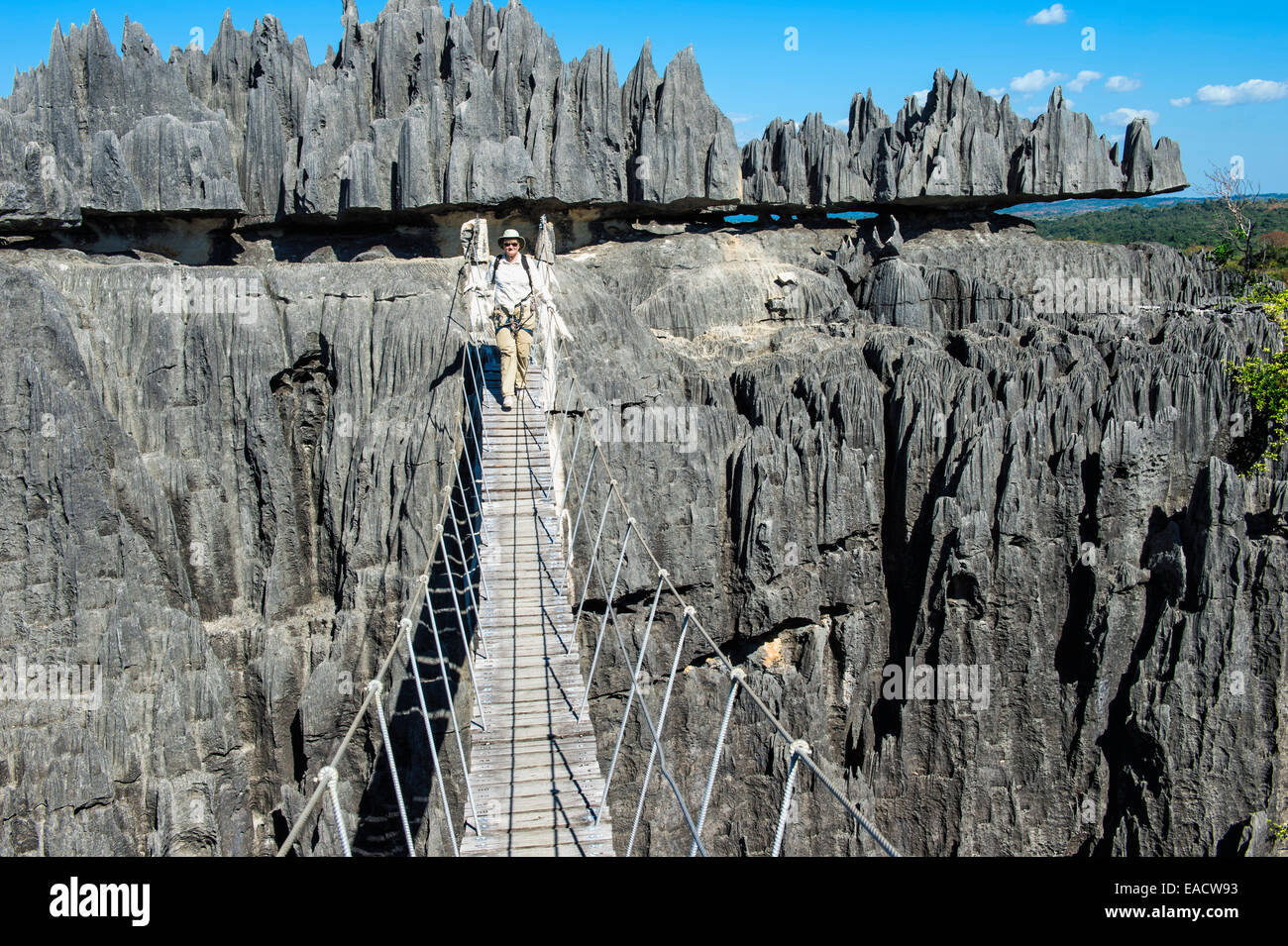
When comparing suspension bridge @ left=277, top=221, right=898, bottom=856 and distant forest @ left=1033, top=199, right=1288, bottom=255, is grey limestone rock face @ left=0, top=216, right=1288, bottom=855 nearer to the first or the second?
suspension bridge @ left=277, top=221, right=898, bottom=856

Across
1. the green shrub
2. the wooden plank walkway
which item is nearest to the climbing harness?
the wooden plank walkway

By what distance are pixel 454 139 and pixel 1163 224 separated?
253ft

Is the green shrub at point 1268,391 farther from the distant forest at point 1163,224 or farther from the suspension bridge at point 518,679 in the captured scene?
the distant forest at point 1163,224

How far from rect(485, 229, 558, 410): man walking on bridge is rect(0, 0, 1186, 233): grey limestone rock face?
11297mm

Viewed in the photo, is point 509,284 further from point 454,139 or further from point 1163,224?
point 1163,224

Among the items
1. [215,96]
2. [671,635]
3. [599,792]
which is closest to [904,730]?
[671,635]

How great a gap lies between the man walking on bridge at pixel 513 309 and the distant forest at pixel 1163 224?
201ft

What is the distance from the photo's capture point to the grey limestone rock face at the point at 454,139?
20000 millimetres

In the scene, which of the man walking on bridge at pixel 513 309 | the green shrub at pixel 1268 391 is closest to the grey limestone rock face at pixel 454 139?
the green shrub at pixel 1268 391

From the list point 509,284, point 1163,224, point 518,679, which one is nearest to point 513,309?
point 509,284

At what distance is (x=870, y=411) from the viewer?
17.3m

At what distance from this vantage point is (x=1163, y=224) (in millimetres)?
79938

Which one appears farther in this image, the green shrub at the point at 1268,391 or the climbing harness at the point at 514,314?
the green shrub at the point at 1268,391

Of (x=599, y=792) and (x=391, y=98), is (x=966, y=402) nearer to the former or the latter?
(x=599, y=792)
